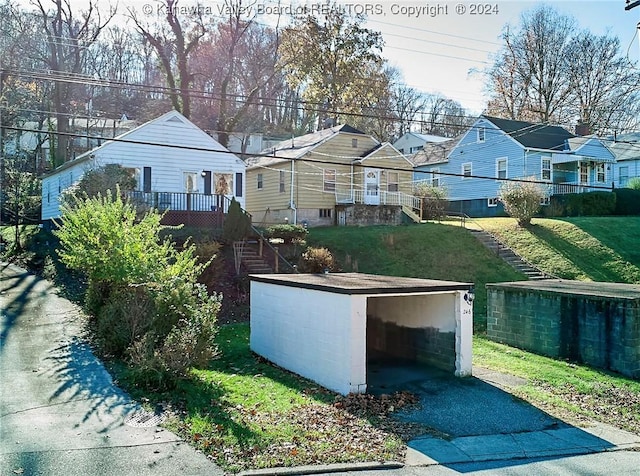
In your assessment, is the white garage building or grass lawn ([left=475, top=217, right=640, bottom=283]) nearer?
the white garage building

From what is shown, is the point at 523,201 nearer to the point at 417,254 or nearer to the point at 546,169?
the point at 417,254

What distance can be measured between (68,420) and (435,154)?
3614cm

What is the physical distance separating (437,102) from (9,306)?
5187cm

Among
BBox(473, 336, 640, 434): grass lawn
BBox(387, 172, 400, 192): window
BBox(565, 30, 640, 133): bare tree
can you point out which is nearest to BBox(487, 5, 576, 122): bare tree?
BBox(565, 30, 640, 133): bare tree

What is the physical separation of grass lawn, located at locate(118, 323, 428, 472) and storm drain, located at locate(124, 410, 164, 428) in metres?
0.22

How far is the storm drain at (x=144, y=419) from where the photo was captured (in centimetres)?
709

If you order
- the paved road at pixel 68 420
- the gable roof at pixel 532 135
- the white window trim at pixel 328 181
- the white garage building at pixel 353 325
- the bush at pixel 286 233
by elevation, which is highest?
the gable roof at pixel 532 135

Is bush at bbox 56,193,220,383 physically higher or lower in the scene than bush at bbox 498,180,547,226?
lower

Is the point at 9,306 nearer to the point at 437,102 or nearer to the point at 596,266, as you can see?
the point at 596,266

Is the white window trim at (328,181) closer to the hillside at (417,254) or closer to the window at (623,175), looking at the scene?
the hillside at (417,254)

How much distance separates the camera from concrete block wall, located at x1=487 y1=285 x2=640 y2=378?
35.5 feet

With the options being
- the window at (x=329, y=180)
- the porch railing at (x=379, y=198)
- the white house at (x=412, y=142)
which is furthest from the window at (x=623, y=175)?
the window at (x=329, y=180)

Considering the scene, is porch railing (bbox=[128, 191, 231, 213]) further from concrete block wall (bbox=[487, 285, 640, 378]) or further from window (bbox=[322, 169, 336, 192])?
concrete block wall (bbox=[487, 285, 640, 378])

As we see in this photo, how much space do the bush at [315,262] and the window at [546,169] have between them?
20721 mm
